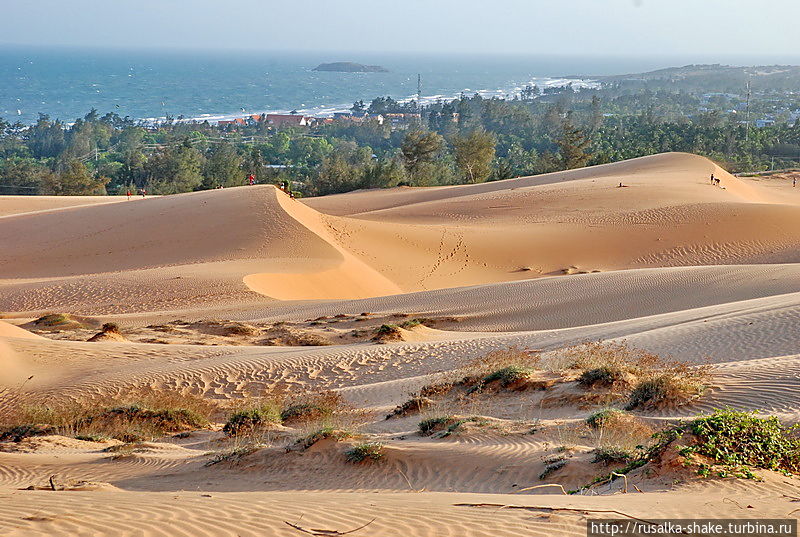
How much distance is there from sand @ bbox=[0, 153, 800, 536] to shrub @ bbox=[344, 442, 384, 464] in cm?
13

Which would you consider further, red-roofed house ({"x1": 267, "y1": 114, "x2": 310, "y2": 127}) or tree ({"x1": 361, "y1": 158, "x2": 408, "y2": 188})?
red-roofed house ({"x1": 267, "y1": 114, "x2": 310, "y2": 127})

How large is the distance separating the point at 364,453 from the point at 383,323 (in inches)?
393

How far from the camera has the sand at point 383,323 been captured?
19.0ft

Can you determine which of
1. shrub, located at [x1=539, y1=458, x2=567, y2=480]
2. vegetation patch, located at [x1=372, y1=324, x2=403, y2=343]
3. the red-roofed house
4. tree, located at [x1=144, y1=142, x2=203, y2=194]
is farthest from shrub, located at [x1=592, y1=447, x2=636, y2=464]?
the red-roofed house

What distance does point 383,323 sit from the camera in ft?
57.7

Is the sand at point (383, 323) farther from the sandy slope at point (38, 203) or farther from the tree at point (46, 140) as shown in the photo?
the tree at point (46, 140)

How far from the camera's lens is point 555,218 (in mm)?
32344

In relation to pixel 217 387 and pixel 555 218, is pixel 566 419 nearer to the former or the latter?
pixel 217 387

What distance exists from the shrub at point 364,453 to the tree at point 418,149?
49654mm

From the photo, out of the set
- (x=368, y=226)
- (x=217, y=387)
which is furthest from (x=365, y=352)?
(x=368, y=226)

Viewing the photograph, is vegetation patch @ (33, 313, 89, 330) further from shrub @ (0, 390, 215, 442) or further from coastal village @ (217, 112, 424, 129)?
coastal village @ (217, 112, 424, 129)

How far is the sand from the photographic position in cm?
578

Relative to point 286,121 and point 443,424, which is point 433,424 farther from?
point 286,121

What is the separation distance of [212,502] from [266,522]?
74 centimetres
